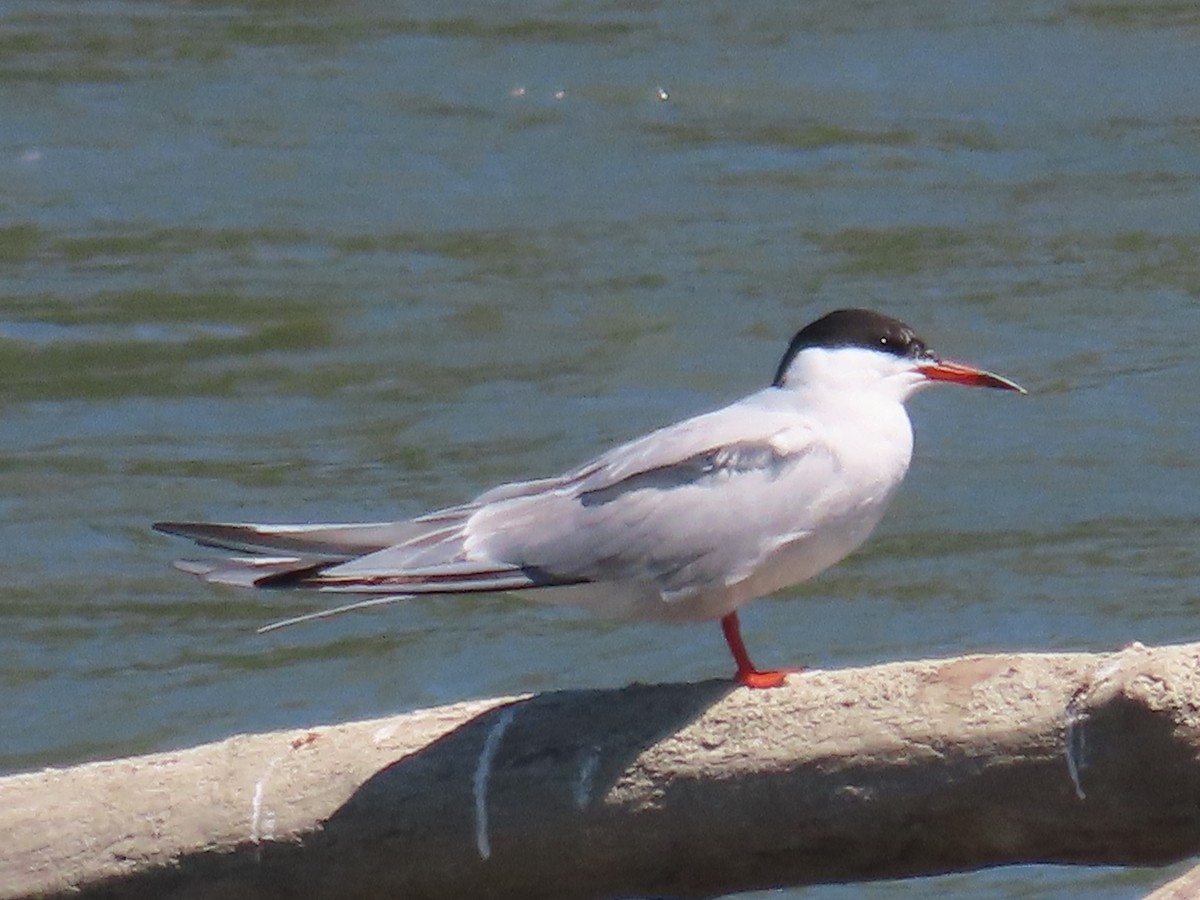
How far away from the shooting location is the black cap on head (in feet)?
16.5

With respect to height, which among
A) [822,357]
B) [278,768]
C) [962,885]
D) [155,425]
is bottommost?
[962,885]

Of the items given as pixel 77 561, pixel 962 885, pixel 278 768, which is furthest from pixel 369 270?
pixel 278 768

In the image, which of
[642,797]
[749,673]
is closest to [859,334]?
[749,673]

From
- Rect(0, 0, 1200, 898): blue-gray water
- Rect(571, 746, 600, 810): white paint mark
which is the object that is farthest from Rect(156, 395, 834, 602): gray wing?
Rect(0, 0, 1200, 898): blue-gray water

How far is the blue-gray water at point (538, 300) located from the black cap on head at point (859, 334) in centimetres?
249

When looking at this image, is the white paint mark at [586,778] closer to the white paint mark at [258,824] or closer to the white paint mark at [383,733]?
the white paint mark at [383,733]

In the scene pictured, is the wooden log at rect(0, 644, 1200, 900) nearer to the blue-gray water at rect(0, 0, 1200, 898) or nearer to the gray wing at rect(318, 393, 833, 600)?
the gray wing at rect(318, 393, 833, 600)

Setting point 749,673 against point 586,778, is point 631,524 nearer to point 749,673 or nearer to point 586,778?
point 749,673

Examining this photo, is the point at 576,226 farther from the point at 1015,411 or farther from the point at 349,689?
the point at 349,689

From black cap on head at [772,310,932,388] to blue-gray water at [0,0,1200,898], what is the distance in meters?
2.49

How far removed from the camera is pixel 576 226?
1207cm

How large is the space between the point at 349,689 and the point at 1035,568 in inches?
104

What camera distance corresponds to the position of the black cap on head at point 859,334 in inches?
199

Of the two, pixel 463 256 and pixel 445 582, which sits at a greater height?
pixel 445 582
